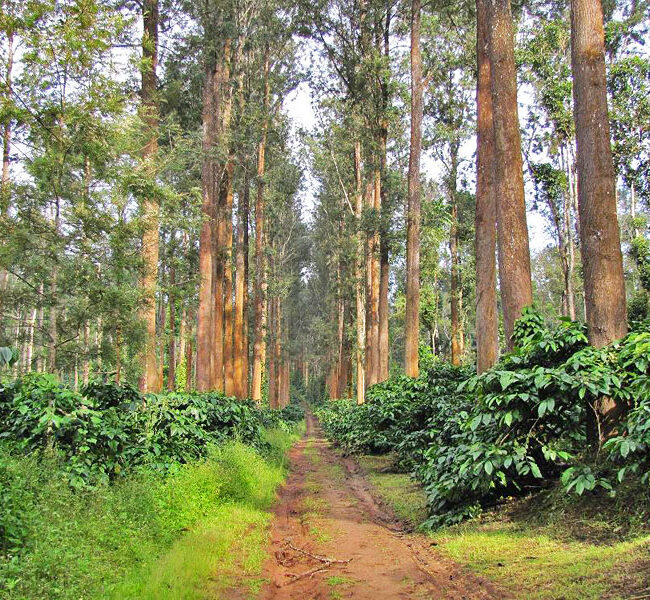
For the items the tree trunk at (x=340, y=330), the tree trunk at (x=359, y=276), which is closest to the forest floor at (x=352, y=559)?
the tree trunk at (x=359, y=276)

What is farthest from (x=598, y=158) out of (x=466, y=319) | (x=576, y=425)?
(x=466, y=319)

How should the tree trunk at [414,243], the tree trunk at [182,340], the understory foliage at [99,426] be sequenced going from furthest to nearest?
the tree trunk at [182,340], the tree trunk at [414,243], the understory foliage at [99,426]

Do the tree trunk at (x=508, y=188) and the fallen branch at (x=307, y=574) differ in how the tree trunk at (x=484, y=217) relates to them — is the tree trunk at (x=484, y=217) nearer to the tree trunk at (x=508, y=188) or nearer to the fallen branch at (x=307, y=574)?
the tree trunk at (x=508, y=188)

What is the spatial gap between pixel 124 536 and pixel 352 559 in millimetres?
2423

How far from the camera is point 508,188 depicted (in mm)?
9008

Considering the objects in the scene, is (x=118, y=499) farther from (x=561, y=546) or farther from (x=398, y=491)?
(x=398, y=491)

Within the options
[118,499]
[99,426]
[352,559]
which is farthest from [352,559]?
[99,426]

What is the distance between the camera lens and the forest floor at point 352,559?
16.5 feet

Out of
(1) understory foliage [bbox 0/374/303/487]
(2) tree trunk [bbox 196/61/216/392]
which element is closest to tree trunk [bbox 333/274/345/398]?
(2) tree trunk [bbox 196/61/216/392]

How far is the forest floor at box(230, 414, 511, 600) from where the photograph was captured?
5035 millimetres

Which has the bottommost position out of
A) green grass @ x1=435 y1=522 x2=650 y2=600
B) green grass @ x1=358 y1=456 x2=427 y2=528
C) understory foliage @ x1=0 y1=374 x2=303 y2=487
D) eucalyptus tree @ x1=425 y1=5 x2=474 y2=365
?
green grass @ x1=358 y1=456 x2=427 y2=528

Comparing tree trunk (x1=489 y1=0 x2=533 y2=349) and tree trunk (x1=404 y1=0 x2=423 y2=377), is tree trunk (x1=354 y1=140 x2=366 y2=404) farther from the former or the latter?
tree trunk (x1=489 y1=0 x2=533 y2=349)

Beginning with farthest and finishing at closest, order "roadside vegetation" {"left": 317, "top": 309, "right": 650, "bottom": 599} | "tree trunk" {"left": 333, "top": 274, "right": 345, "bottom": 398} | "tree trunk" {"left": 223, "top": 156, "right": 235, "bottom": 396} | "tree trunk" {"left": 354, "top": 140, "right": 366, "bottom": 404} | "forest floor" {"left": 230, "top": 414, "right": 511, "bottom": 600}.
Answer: "tree trunk" {"left": 333, "top": 274, "right": 345, "bottom": 398}, "tree trunk" {"left": 354, "top": 140, "right": 366, "bottom": 404}, "tree trunk" {"left": 223, "top": 156, "right": 235, "bottom": 396}, "forest floor" {"left": 230, "top": 414, "right": 511, "bottom": 600}, "roadside vegetation" {"left": 317, "top": 309, "right": 650, "bottom": 599}

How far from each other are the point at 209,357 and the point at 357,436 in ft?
17.9
